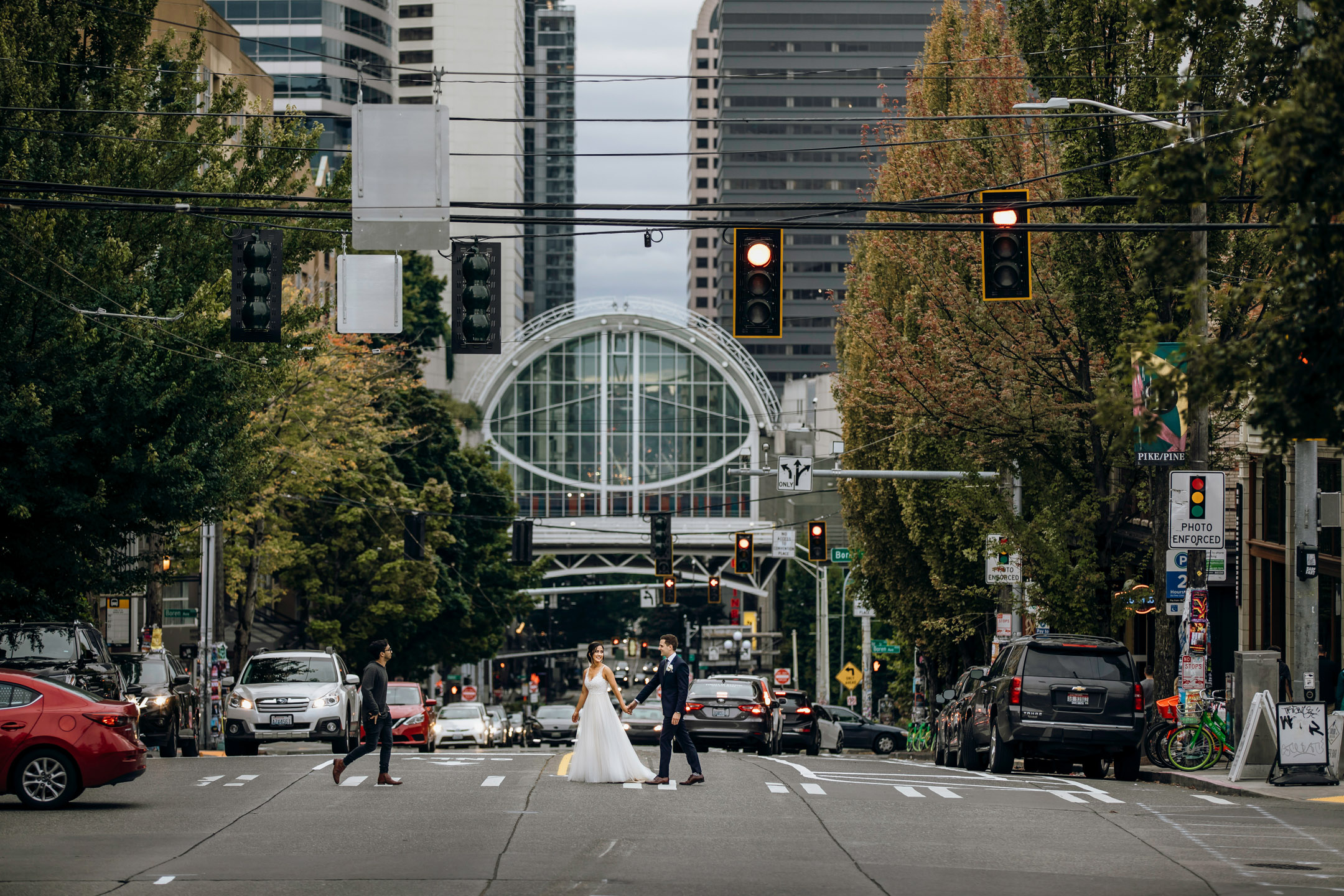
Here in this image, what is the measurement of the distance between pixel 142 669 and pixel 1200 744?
16502 mm

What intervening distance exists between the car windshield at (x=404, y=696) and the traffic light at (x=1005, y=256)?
20199mm

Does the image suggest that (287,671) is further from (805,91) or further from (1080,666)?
(805,91)

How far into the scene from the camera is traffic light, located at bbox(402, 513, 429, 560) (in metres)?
49.6

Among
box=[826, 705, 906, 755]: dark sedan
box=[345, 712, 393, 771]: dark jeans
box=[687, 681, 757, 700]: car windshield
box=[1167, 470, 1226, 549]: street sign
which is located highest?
box=[1167, 470, 1226, 549]: street sign

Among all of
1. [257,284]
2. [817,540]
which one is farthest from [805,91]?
[257,284]

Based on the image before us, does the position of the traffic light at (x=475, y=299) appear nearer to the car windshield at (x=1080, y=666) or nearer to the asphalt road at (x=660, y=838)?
the asphalt road at (x=660, y=838)

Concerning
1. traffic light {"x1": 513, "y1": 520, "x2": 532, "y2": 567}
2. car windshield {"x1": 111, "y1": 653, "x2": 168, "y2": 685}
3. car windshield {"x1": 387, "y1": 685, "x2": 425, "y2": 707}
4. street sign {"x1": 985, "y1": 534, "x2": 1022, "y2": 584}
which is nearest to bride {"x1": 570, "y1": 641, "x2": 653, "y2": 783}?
car windshield {"x1": 111, "y1": 653, "x2": 168, "y2": 685}

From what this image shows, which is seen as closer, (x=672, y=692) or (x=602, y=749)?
(x=672, y=692)

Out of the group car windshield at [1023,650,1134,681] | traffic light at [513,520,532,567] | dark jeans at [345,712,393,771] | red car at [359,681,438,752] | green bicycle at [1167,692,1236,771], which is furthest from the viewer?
traffic light at [513,520,532,567]

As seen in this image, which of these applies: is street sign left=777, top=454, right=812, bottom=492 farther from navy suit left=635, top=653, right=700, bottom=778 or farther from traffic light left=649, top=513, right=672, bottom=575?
navy suit left=635, top=653, right=700, bottom=778

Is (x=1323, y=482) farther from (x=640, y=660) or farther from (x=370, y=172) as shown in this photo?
(x=640, y=660)

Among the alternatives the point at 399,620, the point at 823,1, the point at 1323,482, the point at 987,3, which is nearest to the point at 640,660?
the point at 823,1

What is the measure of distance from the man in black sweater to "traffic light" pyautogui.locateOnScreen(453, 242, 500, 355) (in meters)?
3.44

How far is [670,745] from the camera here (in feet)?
63.7
